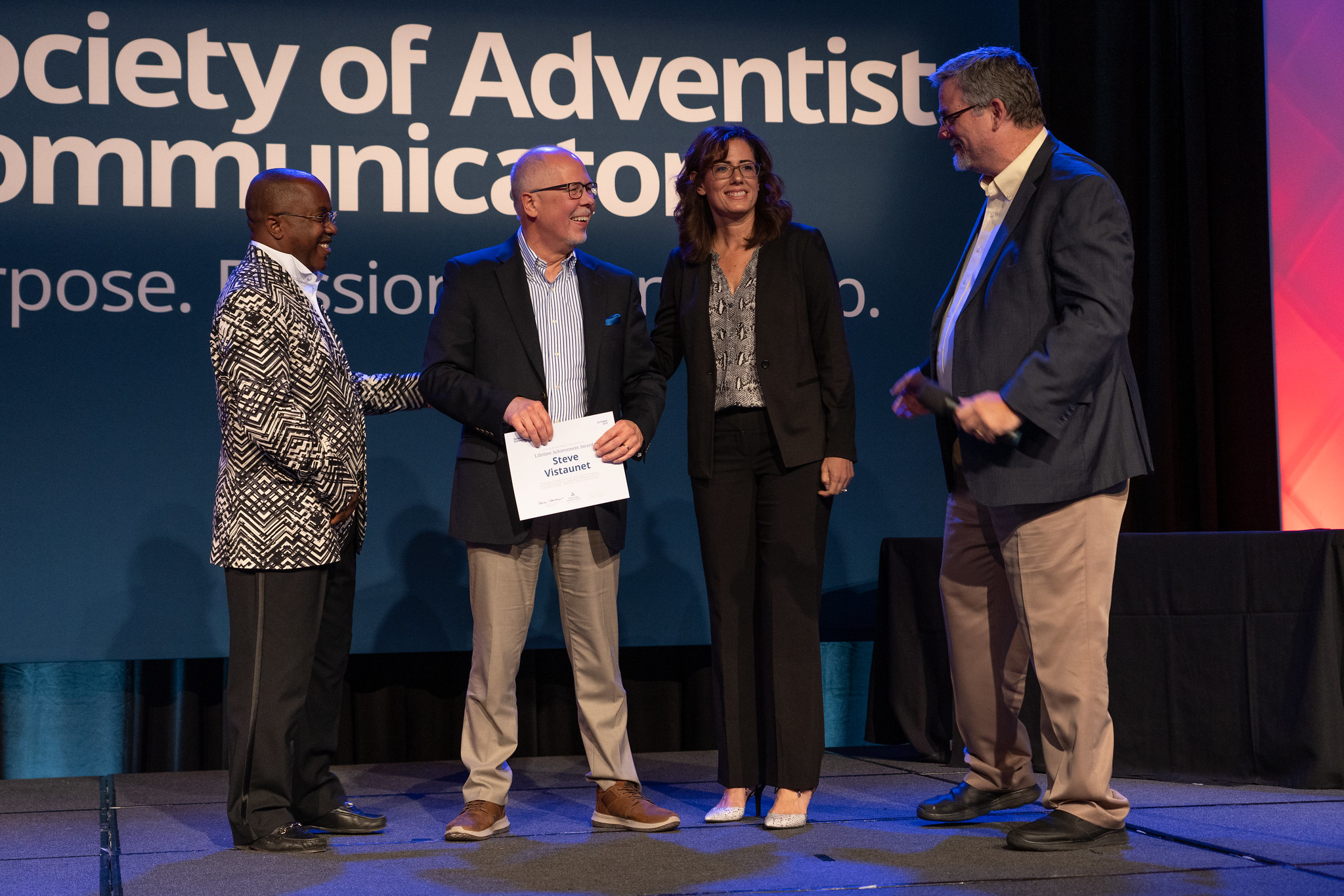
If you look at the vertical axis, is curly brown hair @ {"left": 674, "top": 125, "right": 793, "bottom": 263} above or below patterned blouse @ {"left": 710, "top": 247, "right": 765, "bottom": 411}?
above

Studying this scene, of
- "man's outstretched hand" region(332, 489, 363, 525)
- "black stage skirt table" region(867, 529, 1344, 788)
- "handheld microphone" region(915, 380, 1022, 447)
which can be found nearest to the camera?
"handheld microphone" region(915, 380, 1022, 447)

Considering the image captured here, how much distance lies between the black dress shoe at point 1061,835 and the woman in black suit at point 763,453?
0.53 m

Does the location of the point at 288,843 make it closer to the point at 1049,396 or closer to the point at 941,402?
the point at 941,402

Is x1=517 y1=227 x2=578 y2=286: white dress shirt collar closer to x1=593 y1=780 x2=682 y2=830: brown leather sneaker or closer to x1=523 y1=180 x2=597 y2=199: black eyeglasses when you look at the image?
x1=523 y1=180 x2=597 y2=199: black eyeglasses

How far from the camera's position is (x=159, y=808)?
3273 millimetres

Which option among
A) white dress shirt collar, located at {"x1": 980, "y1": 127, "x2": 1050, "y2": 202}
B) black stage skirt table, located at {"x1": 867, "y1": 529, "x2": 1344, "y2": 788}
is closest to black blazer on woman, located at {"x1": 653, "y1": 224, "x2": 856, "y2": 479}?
white dress shirt collar, located at {"x1": 980, "y1": 127, "x2": 1050, "y2": 202}

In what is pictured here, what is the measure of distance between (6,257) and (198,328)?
62 centimetres

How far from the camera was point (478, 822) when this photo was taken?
275 cm

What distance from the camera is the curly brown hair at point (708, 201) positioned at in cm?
290

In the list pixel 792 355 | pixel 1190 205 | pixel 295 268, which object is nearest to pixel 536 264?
pixel 295 268

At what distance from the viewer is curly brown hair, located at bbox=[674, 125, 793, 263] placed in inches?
114

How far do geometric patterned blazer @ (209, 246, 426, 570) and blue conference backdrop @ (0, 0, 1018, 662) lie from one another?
4.12ft

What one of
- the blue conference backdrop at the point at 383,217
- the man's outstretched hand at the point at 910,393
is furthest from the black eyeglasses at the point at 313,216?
the man's outstretched hand at the point at 910,393

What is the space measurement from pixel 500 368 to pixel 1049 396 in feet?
4.18
